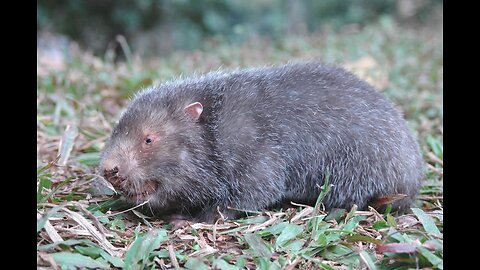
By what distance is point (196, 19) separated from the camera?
12383 mm

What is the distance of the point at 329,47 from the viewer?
10.0 meters

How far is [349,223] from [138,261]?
1.39m

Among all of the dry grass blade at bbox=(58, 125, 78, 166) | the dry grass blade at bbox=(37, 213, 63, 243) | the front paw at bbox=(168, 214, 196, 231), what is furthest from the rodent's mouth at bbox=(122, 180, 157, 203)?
the dry grass blade at bbox=(58, 125, 78, 166)

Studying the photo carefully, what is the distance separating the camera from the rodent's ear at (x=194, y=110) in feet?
12.9

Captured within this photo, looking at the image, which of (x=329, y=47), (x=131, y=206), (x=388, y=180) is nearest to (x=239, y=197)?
(x=131, y=206)

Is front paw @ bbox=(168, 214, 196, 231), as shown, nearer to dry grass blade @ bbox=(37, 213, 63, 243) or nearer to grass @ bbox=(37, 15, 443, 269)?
grass @ bbox=(37, 15, 443, 269)

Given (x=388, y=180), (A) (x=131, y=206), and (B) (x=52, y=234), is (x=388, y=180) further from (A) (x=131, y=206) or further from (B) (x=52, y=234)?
(B) (x=52, y=234)

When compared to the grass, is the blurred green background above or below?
above

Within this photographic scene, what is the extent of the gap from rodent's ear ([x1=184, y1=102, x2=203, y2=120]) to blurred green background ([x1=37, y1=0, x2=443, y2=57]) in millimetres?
6312

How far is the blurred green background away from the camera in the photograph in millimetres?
11398

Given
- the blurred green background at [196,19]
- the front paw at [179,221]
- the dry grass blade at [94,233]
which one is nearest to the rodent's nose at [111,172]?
the dry grass blade at [94,233]

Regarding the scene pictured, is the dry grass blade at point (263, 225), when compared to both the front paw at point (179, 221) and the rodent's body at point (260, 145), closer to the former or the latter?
the rodent's body at point (260, 145)
